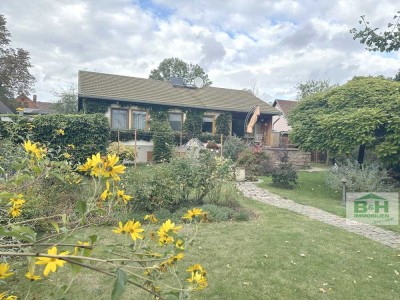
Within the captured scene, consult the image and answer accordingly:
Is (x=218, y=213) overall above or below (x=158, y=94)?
below

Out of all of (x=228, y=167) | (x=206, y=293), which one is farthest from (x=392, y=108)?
(x=206, y=293)

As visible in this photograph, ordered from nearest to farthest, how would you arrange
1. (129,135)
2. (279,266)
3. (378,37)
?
(279,266)
(378,37)
(129,135)

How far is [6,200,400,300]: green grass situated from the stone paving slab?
42cm

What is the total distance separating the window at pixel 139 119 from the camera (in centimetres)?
1728

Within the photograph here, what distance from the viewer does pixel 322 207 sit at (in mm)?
8125

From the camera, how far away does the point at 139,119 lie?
1744cm

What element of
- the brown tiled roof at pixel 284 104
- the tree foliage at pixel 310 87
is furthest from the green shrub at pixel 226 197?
the tree foliage at pixel 310 87

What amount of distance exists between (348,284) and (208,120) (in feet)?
53.7

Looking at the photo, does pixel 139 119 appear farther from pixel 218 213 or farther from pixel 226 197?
pixel 218 213

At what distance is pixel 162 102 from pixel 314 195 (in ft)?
35.4

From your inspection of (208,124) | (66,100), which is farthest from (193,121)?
(66,100)

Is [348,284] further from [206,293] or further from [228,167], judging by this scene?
[228,167]

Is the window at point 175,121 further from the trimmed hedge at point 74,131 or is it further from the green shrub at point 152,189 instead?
the green shrub at point 152,189

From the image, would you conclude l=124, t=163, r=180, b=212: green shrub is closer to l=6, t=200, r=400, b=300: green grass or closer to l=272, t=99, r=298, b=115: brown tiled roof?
l=6, t=200, r=400, b=300: green grass
